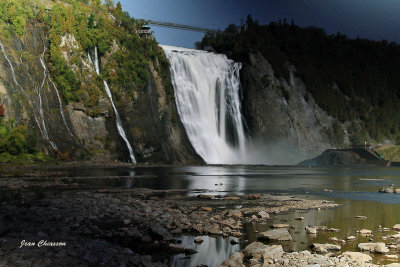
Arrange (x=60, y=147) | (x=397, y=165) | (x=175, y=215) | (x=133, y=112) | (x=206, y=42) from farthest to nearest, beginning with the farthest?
(x=206, y=42)
(x=397, y=165)
(x=133, y=112)
(x=60, y=147)
(x=175, y=215)

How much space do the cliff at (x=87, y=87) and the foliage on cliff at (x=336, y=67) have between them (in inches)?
1082

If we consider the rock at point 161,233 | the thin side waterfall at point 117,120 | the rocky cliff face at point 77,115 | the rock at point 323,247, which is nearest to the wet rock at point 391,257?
the rock at point 323,247

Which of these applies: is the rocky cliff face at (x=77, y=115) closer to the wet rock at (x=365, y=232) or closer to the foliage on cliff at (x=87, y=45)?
the foliage on cliff at (x=87, y=45)

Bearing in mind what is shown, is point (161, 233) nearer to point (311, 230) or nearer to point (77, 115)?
point (311, 230)

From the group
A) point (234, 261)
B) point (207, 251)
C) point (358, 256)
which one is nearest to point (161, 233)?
point (207, 251)

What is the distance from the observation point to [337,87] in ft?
344

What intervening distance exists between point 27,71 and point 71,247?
41.5 m

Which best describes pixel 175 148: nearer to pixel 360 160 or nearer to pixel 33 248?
pixel 360 160

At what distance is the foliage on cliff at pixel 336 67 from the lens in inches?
3533

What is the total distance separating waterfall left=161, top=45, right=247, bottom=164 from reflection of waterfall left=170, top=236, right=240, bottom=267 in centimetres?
4777

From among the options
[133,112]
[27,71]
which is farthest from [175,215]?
[133,112]

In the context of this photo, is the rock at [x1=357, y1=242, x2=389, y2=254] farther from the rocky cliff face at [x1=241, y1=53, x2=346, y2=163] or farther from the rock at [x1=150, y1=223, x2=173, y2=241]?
the rocky cliff face at [x1=241, y1=53, x2=346, y2=163]
